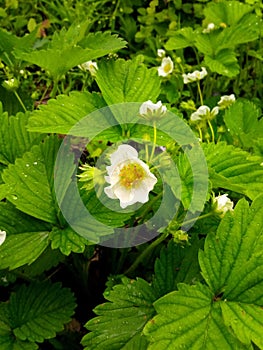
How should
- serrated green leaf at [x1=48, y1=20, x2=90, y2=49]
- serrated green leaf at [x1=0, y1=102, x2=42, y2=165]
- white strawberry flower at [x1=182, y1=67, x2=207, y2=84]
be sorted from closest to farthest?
serrated green leaf at [x1=0, y1=102, x2=42, y2=165] → serrated green leaf at [x1=48, y1=20, x2=90, y2=49] → white strawberry flower at [x1=182, y1=67, x2=207, y2=84]

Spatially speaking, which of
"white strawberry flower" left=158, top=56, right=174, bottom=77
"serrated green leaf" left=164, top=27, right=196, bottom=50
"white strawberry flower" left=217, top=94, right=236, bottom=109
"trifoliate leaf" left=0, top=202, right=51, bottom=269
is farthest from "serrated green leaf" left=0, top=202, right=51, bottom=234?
"serrated green leaf" left=164, top=27, right=196, bottom=50

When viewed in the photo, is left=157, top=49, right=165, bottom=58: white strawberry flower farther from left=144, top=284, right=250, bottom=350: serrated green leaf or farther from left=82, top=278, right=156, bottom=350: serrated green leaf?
left=144, top=284, right=250, bottom=350: serrated green leaf

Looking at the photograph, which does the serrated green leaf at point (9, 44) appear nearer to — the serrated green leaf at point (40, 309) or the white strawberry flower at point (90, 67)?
the white strawberry flower at point (90, 67)

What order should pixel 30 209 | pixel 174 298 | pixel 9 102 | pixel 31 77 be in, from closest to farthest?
pixel 174 298 < pixel 30 209 < pixel 9 102 < pixel 31 77

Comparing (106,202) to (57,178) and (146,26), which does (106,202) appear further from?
(146,26)

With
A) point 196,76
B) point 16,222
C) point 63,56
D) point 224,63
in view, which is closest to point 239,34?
point 224,63

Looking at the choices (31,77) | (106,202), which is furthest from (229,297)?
(31,77)

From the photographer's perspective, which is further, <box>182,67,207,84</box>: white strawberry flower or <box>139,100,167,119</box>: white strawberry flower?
<box>182,67,207,84</box>: white strawberry flower
